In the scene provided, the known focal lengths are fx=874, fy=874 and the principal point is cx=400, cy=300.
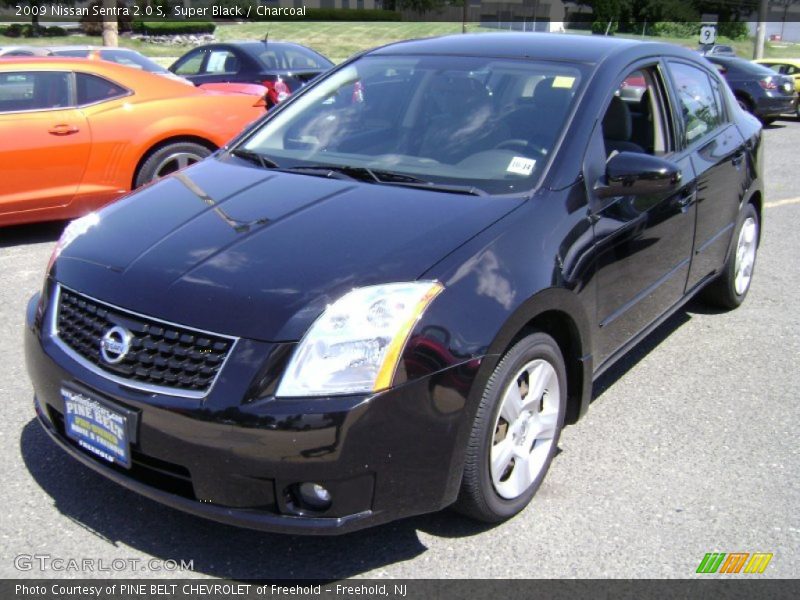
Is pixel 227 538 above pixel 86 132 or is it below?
below

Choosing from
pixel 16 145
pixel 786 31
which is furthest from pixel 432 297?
pixel 786 31

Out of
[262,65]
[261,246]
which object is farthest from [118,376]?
[262,65]

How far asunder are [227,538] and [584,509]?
132cm

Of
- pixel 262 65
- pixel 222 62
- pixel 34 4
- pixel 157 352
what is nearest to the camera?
pixel 157 352

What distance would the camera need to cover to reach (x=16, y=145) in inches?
257

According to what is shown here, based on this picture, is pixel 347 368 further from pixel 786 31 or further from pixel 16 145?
pixel 786 31

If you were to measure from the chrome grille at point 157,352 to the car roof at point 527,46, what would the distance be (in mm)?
2156

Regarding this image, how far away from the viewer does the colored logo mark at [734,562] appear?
296 cm

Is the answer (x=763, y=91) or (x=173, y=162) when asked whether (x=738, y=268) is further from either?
(x=763, y=91)

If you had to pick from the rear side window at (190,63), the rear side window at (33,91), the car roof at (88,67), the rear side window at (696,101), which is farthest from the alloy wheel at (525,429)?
the rear side window at (190,63)

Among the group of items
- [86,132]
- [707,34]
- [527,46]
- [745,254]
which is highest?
[707,34]

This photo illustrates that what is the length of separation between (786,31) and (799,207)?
226 feet

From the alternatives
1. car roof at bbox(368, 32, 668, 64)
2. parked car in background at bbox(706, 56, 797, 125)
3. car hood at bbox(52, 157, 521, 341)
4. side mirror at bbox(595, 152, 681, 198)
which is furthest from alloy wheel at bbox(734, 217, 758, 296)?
parked car in background at bbox(706, 56, 797, 125)

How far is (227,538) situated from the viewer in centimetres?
304
